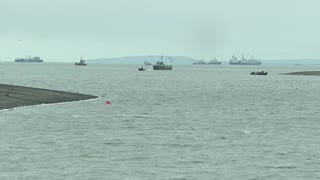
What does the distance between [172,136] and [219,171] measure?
1280 cm

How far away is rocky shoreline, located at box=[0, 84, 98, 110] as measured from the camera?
63.2 m

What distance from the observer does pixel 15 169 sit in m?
29.1

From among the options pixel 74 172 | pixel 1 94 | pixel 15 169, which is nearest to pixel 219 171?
pixel 74 172

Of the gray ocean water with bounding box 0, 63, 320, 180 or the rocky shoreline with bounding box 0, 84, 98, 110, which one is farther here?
the rocky shoreline with bounding box 0, 84, 98, 110

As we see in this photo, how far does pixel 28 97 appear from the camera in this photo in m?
68.4

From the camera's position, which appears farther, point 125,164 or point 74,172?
point 125,164

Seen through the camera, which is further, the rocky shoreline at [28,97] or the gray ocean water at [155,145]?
the rocky shoreline at [28,97]

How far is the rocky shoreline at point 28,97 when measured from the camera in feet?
207

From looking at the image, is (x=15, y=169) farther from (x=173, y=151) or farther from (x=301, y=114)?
(x=301, y=114)

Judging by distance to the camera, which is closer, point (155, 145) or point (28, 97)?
point (155, 145)

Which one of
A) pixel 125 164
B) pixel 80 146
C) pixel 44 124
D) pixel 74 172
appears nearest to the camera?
pixel 74 172

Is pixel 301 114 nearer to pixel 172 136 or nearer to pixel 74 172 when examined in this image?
pixel 172 136

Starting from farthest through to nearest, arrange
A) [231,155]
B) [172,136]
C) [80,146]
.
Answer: [172,136] → [80,146] → [231,155]

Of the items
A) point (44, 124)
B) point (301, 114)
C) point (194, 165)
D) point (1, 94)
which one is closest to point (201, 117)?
point (301, 114)
